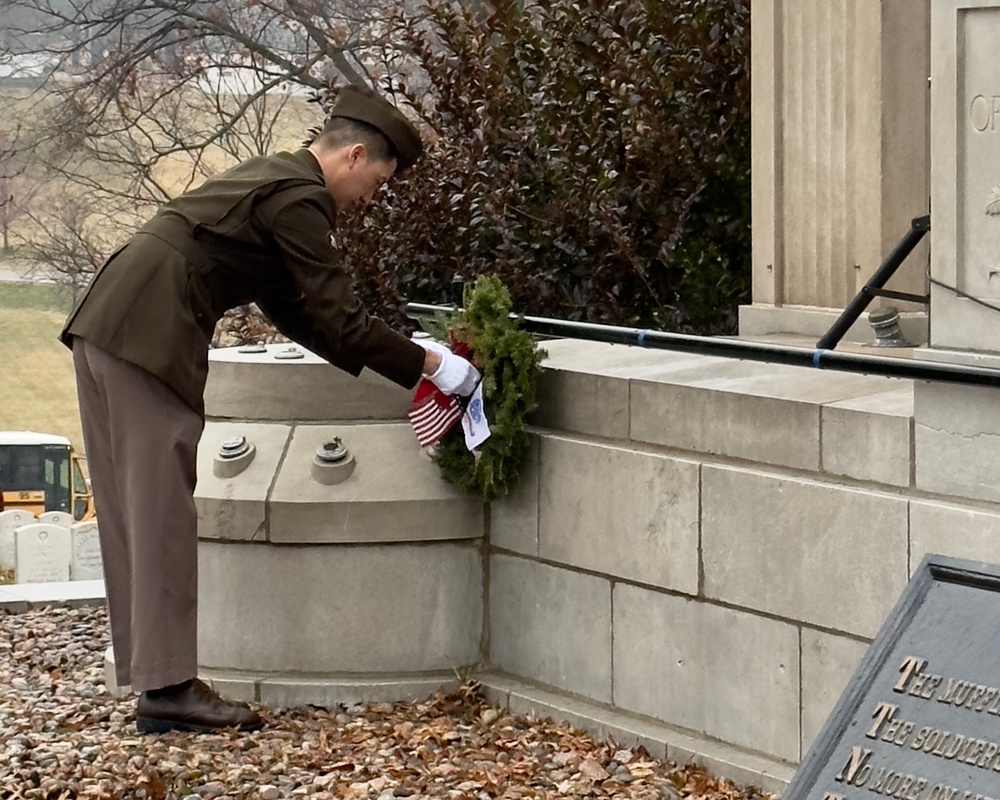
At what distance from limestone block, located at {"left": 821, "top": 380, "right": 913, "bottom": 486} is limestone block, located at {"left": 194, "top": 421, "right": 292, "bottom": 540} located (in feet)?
6.52

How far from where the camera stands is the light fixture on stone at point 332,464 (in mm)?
5613

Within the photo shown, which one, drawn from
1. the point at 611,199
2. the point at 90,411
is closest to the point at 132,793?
the point at 90,411

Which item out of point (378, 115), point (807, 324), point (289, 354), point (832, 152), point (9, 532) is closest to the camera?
point (378, 115)

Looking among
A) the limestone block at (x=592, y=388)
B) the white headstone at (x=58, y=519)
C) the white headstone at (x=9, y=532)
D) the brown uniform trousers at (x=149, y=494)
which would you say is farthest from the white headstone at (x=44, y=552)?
the limestone block at (x=592, y=388)

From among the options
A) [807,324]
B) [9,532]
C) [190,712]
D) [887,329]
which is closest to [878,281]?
[887,329]

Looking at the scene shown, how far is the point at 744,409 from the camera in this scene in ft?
15.7

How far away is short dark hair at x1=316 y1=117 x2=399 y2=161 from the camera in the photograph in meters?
5.42

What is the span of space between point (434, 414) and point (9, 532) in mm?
6933

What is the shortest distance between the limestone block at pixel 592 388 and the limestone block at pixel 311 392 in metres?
0.56

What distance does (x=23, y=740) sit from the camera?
550 cm

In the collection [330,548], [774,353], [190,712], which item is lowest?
[190,712]

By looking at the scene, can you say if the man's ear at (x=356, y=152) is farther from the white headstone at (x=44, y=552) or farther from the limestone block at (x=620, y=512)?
the white headstone at (x=44, y=552)

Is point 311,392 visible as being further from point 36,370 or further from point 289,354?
point 36,370

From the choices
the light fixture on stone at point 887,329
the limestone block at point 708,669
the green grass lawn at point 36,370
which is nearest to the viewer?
the limestone block at point 708,669
